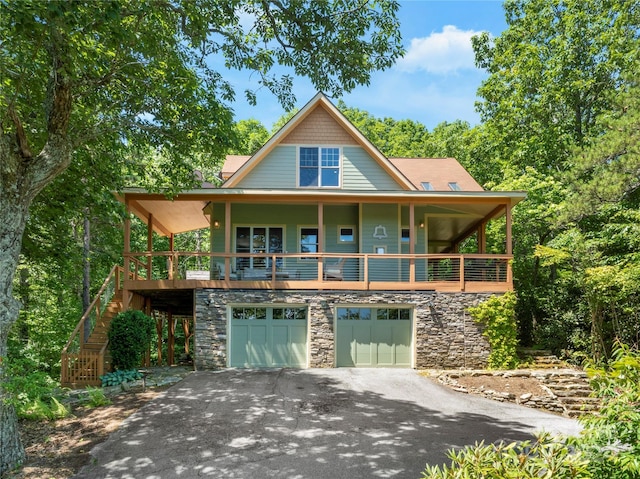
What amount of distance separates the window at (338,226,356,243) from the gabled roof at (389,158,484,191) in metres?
3.29

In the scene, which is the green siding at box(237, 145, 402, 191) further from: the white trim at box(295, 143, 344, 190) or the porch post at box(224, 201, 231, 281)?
the porch post at box(224, 201, 231, 281)

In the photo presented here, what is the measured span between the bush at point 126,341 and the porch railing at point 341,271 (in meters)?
1.86

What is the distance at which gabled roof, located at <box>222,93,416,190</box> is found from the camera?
15250mm

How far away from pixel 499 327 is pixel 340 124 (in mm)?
8708

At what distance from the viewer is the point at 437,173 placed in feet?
60.6

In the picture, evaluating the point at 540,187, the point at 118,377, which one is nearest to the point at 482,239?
the point at 540,187

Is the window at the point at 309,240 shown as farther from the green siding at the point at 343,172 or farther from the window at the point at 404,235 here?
the window at the point at 404,235

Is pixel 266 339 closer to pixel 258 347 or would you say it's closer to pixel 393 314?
pixel 258 347

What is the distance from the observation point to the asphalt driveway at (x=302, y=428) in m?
6.27

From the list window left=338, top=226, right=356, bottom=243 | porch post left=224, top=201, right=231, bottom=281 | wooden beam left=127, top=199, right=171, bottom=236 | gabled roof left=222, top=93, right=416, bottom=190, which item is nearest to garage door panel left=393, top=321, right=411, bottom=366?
window left=338, top=226, right=356, bottom=243

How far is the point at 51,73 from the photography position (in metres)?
7.22

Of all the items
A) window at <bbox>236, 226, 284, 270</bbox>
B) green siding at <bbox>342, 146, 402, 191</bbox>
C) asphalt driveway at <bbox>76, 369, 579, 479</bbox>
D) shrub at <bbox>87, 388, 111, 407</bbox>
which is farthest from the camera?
green siding at <bbox>342, 146, 402, 191</bbox>

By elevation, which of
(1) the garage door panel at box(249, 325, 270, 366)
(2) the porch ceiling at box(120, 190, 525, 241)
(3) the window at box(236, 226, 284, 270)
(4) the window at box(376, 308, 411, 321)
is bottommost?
(1) the garage door panel at box(249, 325, 270, 366)

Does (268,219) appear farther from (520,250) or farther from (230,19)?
(520,250)
